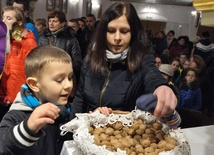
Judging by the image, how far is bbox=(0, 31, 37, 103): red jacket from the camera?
2.10 m

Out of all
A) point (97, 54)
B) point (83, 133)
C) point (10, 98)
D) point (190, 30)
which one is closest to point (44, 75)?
point (83, 133)

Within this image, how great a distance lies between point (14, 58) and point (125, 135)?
4.74 ft

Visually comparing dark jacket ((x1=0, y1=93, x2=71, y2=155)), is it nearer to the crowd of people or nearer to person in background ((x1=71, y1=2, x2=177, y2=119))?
the crowd of people

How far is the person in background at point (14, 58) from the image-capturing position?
6.90 ft

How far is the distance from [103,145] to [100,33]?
70cm

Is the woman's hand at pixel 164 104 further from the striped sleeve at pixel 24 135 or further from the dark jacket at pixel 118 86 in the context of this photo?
the dark jacket at pixel 118 86

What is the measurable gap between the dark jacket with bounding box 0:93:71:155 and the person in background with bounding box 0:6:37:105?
111 centimetres

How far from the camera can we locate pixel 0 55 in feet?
4.47

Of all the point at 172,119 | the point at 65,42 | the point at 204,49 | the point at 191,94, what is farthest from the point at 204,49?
the point at 172,119

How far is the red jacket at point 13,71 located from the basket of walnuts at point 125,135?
129cm

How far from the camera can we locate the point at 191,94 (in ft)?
9.40

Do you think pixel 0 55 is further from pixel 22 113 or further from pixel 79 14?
pixel 79 14

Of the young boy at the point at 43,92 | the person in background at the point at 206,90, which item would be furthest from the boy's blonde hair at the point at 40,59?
the person in background at the point at 206,90

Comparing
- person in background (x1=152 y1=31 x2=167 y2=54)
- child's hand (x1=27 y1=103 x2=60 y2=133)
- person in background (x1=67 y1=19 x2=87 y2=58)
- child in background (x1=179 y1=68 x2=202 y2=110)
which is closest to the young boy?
child's hand (x1=27 y1=103 x2=60 y2=133)
